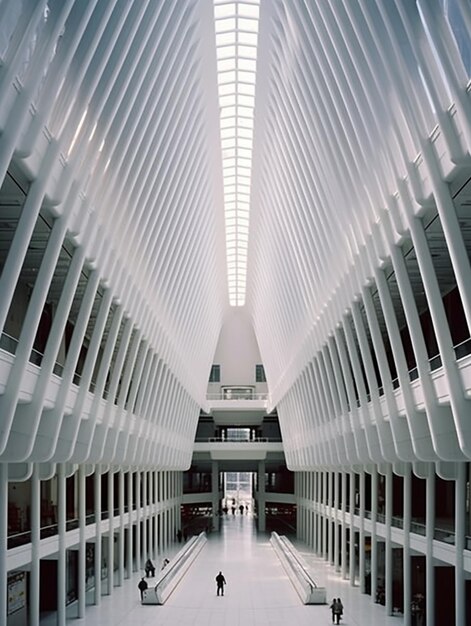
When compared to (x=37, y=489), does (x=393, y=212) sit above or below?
above

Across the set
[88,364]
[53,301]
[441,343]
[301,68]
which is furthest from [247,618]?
[301,68]

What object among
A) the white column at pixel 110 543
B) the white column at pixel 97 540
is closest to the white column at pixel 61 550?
the white column at pixel 97 540

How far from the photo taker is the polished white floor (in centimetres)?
2750

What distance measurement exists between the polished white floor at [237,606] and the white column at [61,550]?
150 centimetres

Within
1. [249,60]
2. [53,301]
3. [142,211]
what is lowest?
[53,301]

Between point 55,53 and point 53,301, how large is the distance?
1529 cm

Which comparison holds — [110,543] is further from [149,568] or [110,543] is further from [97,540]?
[149,568]

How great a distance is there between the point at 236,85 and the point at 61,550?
718 inches

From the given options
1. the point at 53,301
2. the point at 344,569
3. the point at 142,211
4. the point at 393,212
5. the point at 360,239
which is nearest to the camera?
the point at 393,212

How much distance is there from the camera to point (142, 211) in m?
26.5

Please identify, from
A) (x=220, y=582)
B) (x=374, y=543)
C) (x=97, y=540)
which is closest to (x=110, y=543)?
(x=97, y=540)

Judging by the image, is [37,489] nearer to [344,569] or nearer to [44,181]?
[44,181]

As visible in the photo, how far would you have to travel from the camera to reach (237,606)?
30.4 meters

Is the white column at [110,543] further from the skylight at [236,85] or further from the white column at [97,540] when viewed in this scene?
the skylight at [236,85]
